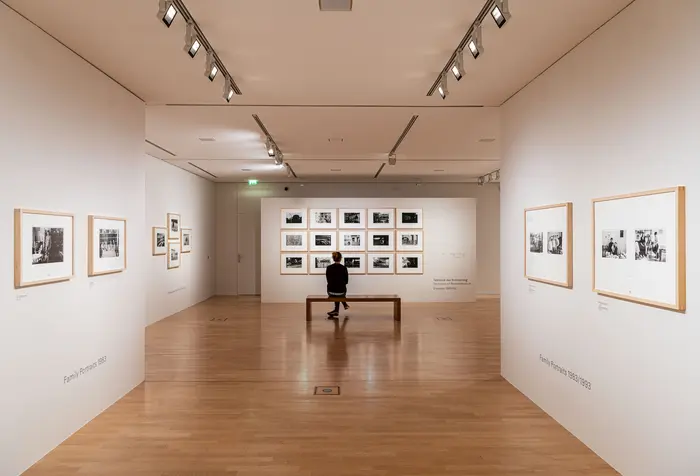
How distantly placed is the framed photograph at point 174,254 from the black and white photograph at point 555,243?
977 cm

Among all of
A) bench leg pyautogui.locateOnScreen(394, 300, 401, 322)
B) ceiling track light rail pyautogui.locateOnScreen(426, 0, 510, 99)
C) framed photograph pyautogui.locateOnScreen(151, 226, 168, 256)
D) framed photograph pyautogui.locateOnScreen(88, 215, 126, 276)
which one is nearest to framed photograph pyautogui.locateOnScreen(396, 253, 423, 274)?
bench leg pyautogui.locateOnScreen(394, 300, 401, 322)

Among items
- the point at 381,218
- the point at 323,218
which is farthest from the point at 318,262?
the point at 381,218

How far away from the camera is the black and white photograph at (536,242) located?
17.9ft

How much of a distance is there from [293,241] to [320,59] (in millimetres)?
10064

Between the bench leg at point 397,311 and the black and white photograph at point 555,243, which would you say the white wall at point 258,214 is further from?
the black and white photograph at point 555,243

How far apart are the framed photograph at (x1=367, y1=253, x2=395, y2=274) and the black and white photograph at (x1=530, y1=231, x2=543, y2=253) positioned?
→ 930cm

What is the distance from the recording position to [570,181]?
480 cm

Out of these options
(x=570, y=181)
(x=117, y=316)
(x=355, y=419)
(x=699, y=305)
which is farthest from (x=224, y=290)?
(x=699, y=305)

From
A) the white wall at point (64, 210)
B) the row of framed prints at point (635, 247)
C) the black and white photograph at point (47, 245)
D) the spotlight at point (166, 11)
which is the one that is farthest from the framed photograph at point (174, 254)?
the row of framed prints at point (635, 247)

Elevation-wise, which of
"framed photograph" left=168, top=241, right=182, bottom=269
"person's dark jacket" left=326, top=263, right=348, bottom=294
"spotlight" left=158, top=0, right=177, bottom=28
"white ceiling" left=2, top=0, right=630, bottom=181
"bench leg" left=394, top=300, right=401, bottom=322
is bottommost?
"bench leg" left=394, top=300, right=401, bottom=322

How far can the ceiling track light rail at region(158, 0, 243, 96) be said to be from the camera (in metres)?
3.64

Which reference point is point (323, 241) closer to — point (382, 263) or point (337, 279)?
point (382, 263)

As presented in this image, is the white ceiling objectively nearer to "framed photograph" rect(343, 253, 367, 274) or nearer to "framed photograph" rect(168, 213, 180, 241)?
"framed photograph" rect(168, 213, 180, 241)

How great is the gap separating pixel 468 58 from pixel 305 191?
11.8 m
